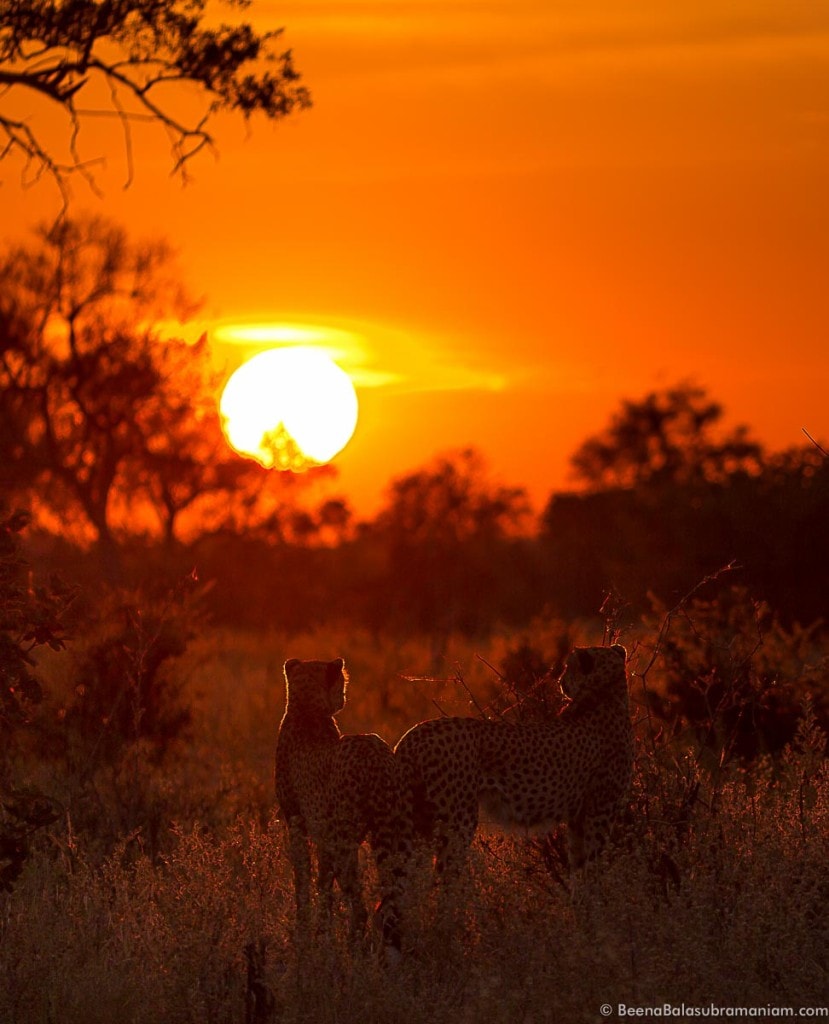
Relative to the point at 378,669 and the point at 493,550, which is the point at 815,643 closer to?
the point at 378,669

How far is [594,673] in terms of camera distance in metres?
6.27

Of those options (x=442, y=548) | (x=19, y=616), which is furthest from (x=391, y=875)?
(x=442, y=548)

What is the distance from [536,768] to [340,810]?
0.78 metres

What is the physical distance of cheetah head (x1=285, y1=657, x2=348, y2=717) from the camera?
6285mm

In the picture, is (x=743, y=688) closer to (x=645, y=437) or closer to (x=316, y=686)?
(x=316, y=686)

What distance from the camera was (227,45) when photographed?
11.2m

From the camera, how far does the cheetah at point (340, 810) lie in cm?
573

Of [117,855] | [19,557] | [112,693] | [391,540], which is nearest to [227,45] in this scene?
[112,693]

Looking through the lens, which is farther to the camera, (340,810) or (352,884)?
(352,884)

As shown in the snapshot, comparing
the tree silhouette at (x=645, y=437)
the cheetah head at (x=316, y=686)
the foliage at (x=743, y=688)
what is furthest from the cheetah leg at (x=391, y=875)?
the tree silhouette at (x=645, y=437)

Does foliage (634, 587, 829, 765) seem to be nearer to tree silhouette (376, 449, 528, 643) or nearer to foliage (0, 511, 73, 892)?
foliage (0, 511, 73, 892)

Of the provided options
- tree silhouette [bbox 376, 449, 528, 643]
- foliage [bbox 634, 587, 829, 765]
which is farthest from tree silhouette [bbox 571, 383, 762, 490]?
foliage [bbox 634, 587, 829, 765]

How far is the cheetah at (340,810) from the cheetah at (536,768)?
0.11 m

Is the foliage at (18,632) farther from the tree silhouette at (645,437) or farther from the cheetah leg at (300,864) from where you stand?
the tree silhouette at (645,437)
